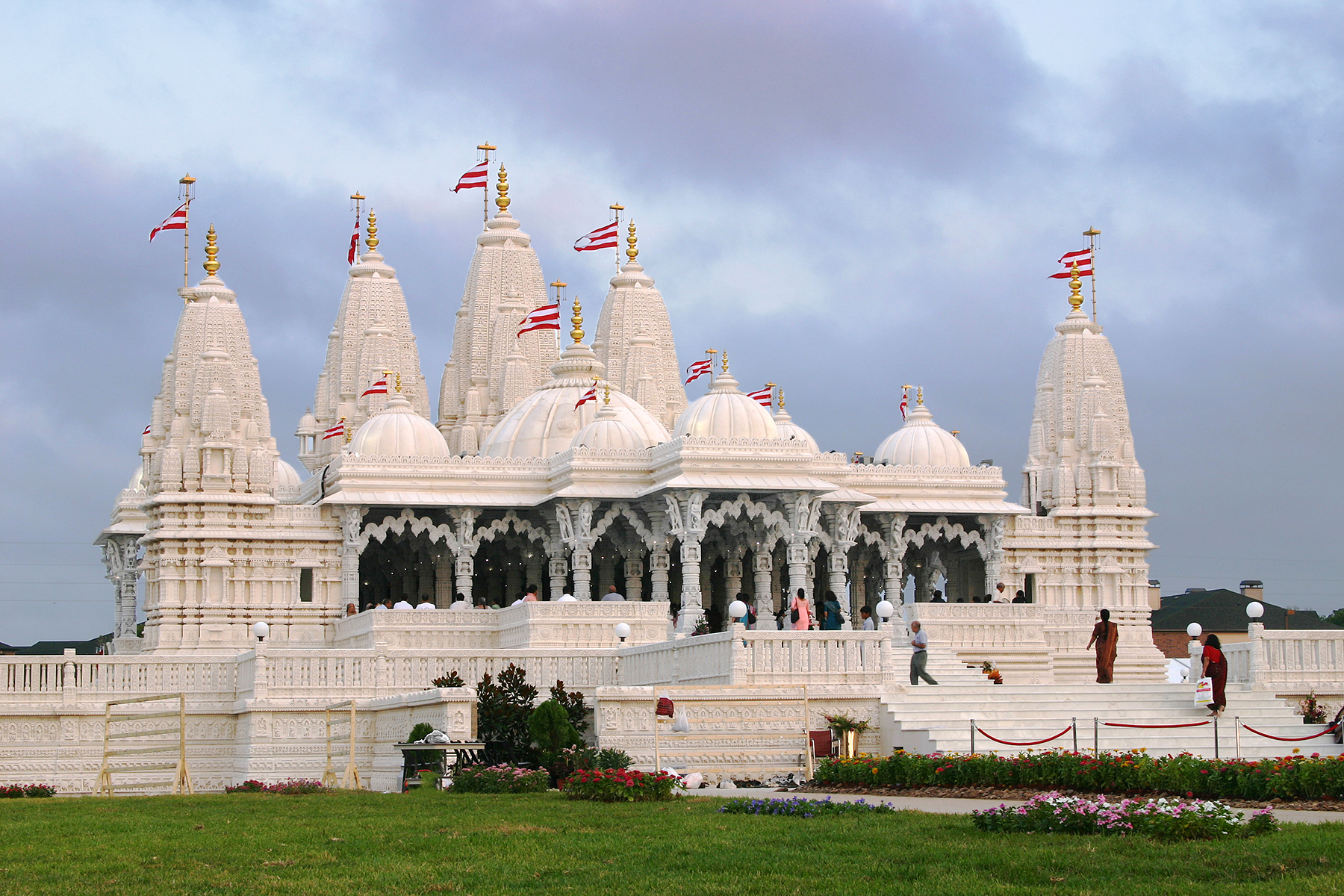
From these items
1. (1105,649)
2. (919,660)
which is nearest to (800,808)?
(919,660)

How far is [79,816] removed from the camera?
18.9 meters

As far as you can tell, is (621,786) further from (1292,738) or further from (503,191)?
(503,191)

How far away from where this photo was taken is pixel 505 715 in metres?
25.6

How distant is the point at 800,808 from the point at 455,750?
25.4ft

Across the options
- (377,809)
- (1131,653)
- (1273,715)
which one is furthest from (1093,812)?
(1131,653)

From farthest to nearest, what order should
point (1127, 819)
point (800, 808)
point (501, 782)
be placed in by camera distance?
point (501, 782) → point (800, 808) → point (1127, 819)

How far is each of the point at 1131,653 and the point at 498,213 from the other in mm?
22190

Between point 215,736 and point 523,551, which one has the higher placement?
point 523,551

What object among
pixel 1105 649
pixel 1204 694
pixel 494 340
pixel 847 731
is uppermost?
pixel 494 340

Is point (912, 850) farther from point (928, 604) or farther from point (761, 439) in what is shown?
point (761, 439)

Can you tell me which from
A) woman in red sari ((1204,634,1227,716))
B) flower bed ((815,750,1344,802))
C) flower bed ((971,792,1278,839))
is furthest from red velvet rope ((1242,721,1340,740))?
flower bed ((971,792,1278,839))

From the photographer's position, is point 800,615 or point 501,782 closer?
point 501,782

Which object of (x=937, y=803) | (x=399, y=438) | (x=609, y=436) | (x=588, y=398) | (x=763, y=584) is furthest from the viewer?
(x=588, y=398)

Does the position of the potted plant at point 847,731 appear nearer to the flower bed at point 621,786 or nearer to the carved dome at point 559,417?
the flower bed at point 621,786
